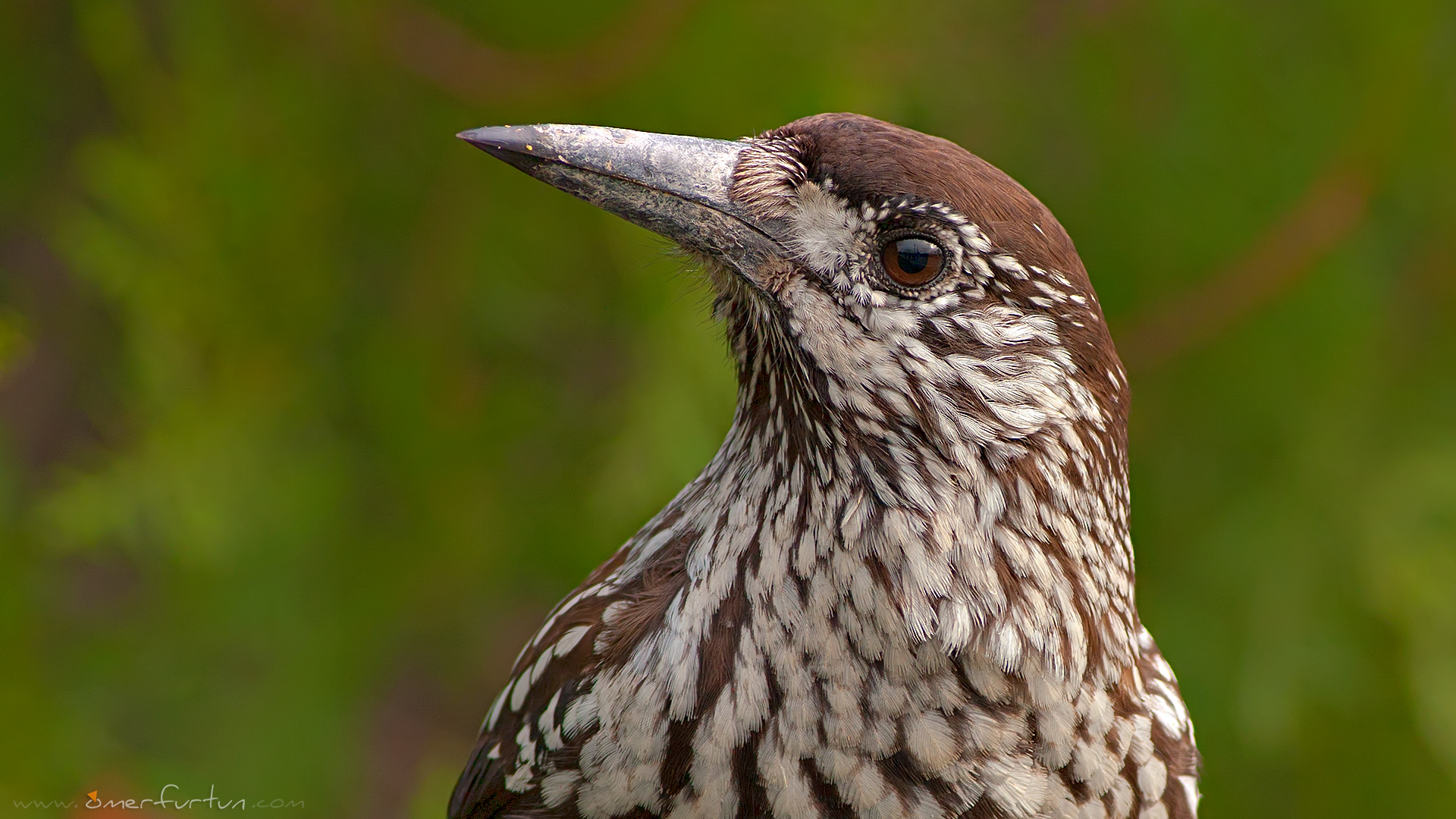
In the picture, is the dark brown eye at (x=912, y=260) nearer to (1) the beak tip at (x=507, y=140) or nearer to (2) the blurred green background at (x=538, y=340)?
(1) the beak tip at (x=507, y=140)

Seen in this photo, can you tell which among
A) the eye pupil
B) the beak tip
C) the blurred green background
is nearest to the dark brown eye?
the eye pupil

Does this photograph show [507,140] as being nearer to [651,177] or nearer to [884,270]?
[651,177]

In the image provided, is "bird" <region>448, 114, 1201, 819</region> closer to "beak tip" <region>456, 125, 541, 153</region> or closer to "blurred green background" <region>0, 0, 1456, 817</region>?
"beak tip" <region>456, 125, 541, 153</region>

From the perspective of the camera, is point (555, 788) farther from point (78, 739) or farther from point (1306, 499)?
point (1306, 499)

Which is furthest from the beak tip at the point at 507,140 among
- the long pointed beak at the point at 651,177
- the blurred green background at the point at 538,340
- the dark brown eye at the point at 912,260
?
the blurred green background at the point at 538,340

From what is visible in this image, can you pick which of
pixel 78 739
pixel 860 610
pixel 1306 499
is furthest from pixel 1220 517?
pixel 78 739

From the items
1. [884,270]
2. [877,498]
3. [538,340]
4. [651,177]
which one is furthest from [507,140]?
[538,340]
